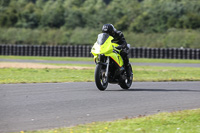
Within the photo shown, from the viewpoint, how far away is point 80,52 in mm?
36344

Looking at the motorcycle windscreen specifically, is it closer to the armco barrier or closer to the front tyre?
the front tyre

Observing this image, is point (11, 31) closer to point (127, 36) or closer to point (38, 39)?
point (38, 39)

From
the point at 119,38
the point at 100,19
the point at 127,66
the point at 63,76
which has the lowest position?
the point at 63,76

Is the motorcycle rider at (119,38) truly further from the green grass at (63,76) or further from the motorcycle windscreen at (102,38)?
the green grass at (63,76)

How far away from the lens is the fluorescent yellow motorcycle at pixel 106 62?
10.3 m

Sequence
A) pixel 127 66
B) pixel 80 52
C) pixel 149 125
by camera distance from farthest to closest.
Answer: pixel 80 52 < pixel 127 66 < pixel 149 125

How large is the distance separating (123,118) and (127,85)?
4.33m

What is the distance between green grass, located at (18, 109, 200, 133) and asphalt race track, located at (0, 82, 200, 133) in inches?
13.5

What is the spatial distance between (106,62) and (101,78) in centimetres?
40

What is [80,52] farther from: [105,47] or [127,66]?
[105,47]

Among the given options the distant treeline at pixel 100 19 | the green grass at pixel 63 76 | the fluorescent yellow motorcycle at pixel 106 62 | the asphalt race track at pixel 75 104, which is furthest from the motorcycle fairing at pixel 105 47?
the distant treeline at pixel 100 19

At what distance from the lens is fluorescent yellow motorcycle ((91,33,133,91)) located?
406 inches

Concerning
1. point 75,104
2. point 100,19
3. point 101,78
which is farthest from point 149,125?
point 100,19

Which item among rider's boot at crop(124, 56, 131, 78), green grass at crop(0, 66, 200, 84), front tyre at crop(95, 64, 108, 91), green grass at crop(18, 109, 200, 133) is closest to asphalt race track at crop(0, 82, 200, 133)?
front tyre at crop(95, 64, 108, 91)
